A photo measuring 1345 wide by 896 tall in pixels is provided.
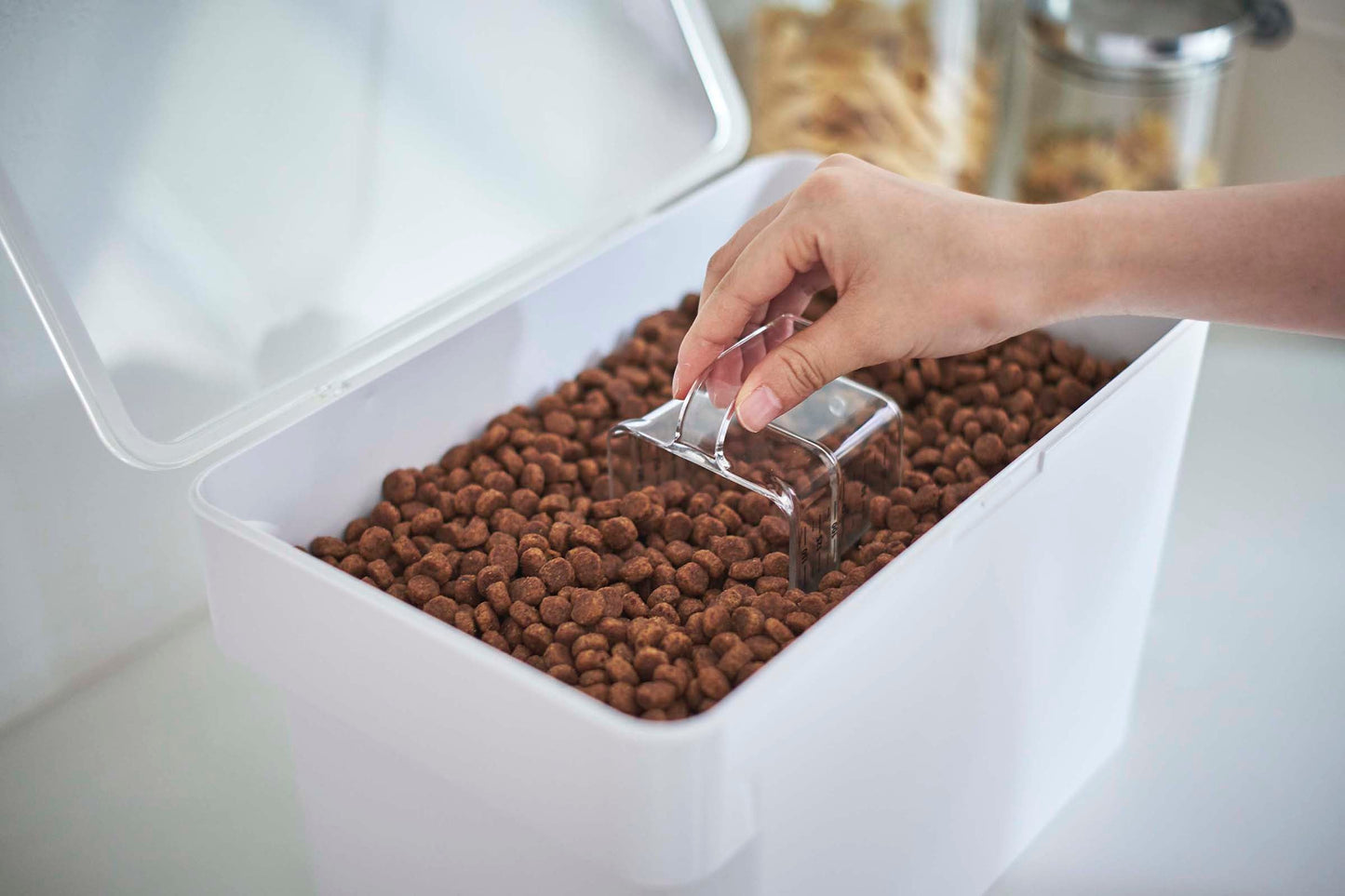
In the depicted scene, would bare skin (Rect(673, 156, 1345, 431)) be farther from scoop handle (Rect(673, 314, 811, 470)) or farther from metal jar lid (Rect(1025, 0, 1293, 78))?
metal jar lid (Rect(1025, 0, 1293, 78))

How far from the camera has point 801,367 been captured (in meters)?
0.77

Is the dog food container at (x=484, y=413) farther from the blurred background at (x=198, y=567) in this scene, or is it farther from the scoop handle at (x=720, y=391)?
the scoop handle at (x=720, y=391)

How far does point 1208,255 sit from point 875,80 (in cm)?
81

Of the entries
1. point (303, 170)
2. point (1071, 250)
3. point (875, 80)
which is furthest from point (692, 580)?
point (875, 80)

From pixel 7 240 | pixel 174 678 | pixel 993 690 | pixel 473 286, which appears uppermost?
pixel 7 240

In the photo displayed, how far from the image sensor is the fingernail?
78cm

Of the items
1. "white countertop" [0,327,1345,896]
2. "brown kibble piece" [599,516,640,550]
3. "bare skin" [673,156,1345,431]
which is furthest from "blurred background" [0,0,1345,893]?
"bare skin" [673,156,1345,431]

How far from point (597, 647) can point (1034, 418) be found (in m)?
0.39

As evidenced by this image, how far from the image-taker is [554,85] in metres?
1.07

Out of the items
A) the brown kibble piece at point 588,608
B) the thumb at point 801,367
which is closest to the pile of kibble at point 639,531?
the brown kibble piece at point 588,608

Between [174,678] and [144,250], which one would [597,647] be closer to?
[144,250]

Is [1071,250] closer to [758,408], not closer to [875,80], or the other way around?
[758,408]

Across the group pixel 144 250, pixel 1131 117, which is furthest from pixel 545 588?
pixel 1131 117

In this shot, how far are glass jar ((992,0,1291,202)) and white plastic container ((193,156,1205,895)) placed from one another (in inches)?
22.0
